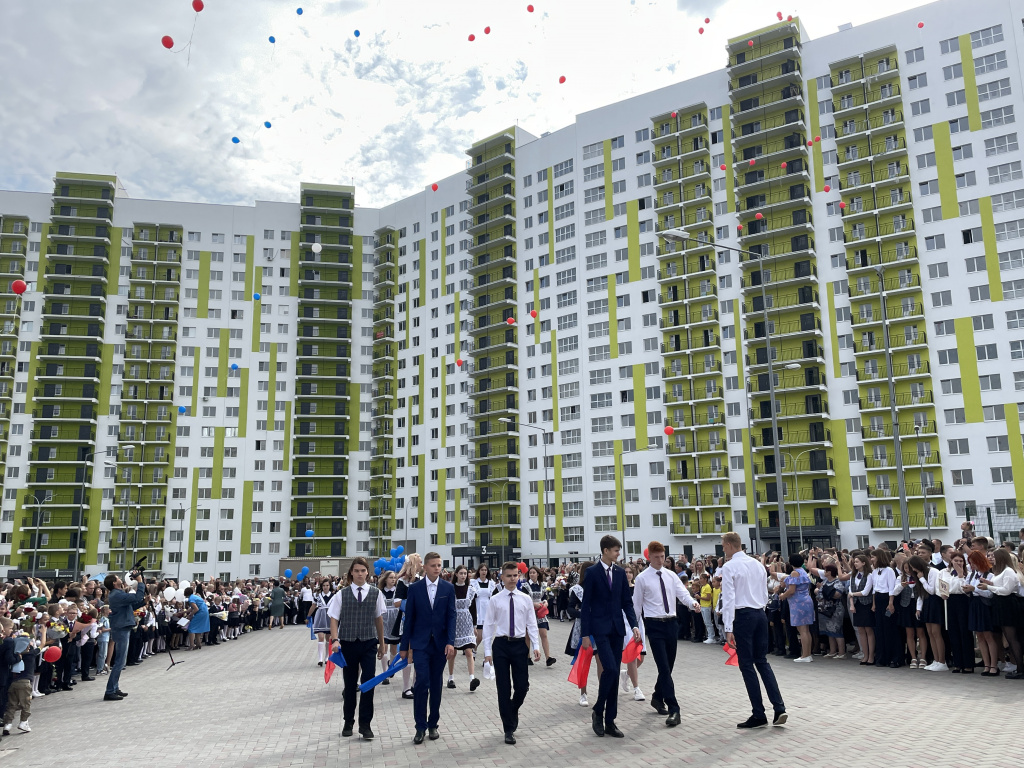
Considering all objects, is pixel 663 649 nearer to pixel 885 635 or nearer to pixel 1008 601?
pixel 1008 601

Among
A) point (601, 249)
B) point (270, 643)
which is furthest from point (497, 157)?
point (270, 643)

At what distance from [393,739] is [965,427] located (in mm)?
60022

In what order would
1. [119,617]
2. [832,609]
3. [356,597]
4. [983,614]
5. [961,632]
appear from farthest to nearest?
[832,609], [119,617], [961,632], [983,614], [356,597]

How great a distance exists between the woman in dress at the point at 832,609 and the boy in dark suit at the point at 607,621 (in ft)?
28.5

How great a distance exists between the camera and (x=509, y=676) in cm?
1056

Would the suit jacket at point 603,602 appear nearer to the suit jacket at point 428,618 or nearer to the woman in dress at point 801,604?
the suit jacket at point 428,618

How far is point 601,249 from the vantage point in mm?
81188

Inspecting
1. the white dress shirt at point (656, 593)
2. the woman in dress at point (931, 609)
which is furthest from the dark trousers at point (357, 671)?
the woman in dress at point (931, 609)

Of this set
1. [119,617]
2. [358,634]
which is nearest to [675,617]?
[358,634]

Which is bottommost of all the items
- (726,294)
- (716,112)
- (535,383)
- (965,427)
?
(965,427)

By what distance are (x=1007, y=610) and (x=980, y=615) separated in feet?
1.37

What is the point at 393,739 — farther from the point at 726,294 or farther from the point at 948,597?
the point at 726,294

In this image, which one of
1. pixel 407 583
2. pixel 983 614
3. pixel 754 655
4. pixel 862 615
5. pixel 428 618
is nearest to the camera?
pixel 754 655

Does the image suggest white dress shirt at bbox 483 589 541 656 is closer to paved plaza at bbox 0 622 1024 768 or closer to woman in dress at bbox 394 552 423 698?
paved plaza at bbox 0 622 1024 768
